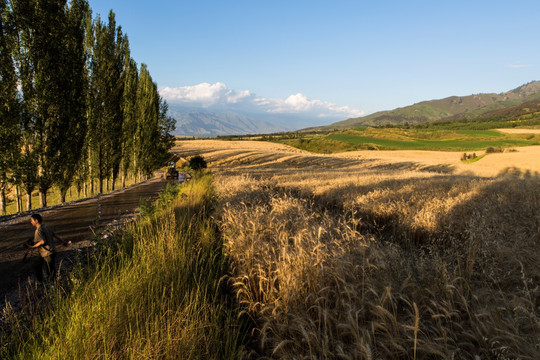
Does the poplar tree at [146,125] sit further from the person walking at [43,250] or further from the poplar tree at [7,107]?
the person walking at [43,250]

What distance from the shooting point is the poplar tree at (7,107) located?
1225 centimetres

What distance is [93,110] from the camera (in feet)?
70.1

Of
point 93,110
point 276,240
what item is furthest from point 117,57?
point 276,240

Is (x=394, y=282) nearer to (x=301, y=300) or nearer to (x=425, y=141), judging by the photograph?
(x=301, y=300)

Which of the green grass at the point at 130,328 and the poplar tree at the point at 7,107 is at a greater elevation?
the poplar tree at the point at 7,107

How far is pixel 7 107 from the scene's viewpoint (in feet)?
40.8

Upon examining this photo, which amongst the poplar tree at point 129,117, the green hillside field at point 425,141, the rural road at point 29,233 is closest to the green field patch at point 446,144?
the green hillside field at point 425,141

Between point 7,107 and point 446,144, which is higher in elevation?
point 7,107

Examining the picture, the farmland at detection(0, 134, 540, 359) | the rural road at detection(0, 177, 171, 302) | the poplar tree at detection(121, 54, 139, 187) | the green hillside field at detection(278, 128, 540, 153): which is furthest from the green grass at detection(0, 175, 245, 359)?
the green hillside field at detection(278, 128, 540, 153)

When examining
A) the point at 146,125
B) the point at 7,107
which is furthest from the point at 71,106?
the point at 146,125

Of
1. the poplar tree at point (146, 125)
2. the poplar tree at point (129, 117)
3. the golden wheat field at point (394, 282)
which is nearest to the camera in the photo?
the golden wheat field at point (394, 282)

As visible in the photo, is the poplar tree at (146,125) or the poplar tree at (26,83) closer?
the poplar tree at (26,83)

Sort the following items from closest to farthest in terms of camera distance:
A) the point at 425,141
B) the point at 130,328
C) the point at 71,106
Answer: the point at 130,328
the point at 71,106
the point at 425,141

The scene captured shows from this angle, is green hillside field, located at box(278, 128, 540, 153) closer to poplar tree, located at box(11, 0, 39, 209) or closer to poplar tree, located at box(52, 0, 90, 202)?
poplar tree, located at box(52, 0, 90, 202)
